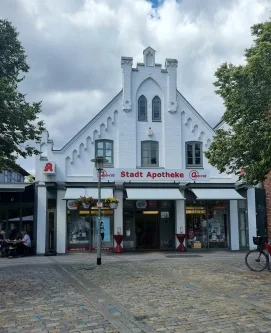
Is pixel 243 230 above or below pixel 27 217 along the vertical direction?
below

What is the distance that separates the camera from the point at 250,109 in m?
11.9

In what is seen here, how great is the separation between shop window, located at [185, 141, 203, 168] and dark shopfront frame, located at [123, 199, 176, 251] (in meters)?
2.52

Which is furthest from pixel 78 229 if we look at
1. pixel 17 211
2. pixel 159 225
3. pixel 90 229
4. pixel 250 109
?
pixel 250 109

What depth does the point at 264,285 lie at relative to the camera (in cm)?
1031

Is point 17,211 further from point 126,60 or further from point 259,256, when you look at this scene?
point 259,256

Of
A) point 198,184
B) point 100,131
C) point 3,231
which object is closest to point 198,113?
Result: point 198,184

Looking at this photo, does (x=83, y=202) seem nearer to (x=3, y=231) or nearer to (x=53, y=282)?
(x=3, y=231)

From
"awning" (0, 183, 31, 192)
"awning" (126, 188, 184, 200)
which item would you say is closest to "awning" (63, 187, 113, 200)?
"awning" (126, 188, 184, 200)

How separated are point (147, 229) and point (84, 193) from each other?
4455 millimetres

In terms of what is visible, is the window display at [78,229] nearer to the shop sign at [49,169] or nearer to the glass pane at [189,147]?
the shop sign at [49,169]

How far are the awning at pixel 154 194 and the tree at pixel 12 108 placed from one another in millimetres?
8325

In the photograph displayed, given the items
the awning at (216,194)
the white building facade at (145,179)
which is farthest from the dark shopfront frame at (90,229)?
the awning at (216,194)

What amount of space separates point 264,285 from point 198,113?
1425cm

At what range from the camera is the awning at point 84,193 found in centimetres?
1998
